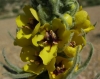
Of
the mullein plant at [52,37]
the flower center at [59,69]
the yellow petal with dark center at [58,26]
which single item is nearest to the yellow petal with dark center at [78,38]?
the mullein plant at [52,37]

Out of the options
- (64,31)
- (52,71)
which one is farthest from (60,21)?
(52,71)

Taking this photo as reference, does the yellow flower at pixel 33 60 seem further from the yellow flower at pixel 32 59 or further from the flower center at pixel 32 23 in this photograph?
the flower center at pixel 32 23

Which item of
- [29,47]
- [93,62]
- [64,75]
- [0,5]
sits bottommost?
[0,5]

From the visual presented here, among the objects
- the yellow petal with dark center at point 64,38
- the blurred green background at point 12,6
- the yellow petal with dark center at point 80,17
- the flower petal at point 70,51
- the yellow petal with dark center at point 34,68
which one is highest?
the yellow petal with dark center at point 80,17

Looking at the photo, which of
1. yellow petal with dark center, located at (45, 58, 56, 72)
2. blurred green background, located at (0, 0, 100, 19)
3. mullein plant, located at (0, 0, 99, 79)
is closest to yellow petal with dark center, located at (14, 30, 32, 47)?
mullein plant, located at (0, 0, 99, 79)

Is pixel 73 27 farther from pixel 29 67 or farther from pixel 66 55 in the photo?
pixel 29 67

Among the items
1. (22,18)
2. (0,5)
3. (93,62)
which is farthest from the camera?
(0,5)

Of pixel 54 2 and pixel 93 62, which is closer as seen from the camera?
pixel 54 2
